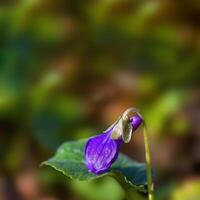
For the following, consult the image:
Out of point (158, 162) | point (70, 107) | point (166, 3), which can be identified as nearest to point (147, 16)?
point (166, 3)

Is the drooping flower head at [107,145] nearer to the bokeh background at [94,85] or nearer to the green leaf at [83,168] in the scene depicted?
the green leaf at [83,168]

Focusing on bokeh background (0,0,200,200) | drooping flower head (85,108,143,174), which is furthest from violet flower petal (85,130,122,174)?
bokeh background (0,0,200,200)

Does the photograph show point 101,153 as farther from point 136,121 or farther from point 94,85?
point 94,85

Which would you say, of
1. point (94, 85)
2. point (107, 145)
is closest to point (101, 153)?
point (107, 145)

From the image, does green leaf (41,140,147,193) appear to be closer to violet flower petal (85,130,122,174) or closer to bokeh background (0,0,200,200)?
violet flower petal (85,130,122,174)

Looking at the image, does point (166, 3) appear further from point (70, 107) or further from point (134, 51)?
point (70, 107)

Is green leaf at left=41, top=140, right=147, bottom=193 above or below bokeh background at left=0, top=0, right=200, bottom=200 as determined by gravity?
above
